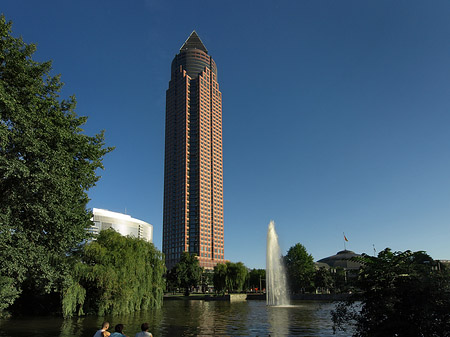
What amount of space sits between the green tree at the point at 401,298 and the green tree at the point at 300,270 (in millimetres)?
80185

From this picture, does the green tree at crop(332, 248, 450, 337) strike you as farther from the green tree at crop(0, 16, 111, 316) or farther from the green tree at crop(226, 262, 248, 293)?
the green tree at crop(226, 262, 248, 293)

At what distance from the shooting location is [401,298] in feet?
37.7

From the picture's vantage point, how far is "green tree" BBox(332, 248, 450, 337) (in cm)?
1074

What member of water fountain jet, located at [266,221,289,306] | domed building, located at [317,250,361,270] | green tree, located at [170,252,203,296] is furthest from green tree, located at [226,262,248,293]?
domed building, located at [317,250,361,270]

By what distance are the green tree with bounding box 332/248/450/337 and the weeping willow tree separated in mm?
29279

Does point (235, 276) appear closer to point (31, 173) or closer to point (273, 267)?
point (273, 267)

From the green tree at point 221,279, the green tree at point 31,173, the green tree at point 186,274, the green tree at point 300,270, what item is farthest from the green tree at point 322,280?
the green tree at point 31,173

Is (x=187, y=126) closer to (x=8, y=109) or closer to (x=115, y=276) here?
(x=115, y=276)

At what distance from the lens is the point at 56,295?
1496 inches

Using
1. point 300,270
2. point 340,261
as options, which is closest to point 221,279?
point 300,270

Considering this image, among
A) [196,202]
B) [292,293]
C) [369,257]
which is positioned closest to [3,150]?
[369,257]

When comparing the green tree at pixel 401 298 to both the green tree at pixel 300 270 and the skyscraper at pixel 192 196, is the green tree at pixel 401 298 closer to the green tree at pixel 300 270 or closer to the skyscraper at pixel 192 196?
the green tree at pixel 300 270

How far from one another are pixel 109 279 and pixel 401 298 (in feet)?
107

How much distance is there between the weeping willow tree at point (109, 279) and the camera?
3603 cm
